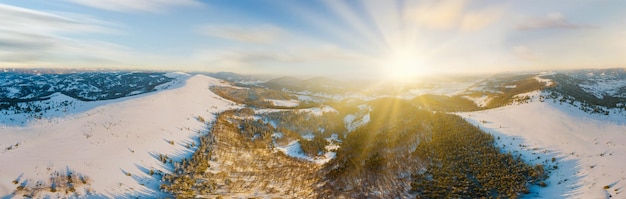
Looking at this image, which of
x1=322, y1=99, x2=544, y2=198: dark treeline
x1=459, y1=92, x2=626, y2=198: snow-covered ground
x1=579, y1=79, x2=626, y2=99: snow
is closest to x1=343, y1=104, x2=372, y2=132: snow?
x1=322, y1=99, x2=544, y2=198: dark treeline

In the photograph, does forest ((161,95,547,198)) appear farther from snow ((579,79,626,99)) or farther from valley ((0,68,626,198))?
snow ((579,79,626,99))

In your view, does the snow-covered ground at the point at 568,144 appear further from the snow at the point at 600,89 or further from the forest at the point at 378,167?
the snow at the point at 600,89

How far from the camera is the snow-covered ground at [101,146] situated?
76.8 ft

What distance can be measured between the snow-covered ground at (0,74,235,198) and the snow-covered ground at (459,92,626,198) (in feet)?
122

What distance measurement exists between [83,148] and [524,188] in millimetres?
43089

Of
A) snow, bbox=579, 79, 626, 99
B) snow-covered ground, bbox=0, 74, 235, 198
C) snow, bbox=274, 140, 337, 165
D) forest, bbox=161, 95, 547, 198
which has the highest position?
snow, bbox=579, 79, 626, 99

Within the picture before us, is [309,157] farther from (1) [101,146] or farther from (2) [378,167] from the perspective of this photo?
(1) [101,146]

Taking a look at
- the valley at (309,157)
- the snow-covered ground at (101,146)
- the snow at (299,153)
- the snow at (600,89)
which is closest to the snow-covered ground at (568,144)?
the valley at (309,157)

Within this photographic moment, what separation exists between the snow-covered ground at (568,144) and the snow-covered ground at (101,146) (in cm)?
3711

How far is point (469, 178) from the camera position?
27625mm

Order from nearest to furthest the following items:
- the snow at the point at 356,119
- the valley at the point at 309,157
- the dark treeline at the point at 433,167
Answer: the valley at the point at 309,157
the dark treeline at the point at 433,167
the snow at the point at 356,119

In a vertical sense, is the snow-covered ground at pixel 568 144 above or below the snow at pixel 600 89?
below

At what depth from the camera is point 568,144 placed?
3123cm

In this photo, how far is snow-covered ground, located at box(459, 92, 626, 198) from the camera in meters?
23.0
